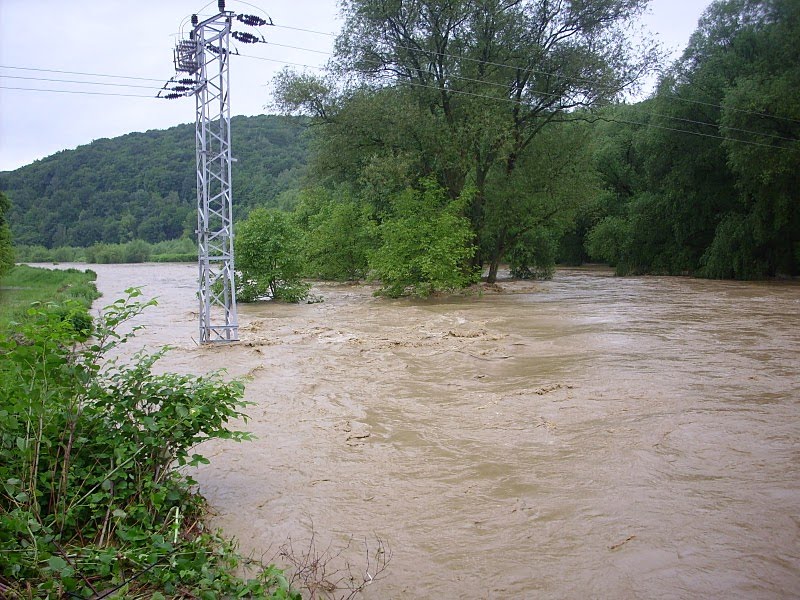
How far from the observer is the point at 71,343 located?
4770 mm

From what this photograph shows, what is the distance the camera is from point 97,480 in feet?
15.1

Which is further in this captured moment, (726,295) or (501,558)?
(726,295)

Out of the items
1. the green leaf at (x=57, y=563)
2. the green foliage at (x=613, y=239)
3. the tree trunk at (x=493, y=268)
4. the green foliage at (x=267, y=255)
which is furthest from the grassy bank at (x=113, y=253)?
the green leaf at (x=57, y=563)

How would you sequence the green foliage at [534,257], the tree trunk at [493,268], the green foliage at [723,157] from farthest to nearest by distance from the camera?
1. the green foliage at [534,257]
2. the tree trunk at [493,268]
3. the green foliage at [723,157]

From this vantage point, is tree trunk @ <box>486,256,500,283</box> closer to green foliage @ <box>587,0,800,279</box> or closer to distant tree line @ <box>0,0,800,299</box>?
distant tree line @ <box>0,0,800,299</box>

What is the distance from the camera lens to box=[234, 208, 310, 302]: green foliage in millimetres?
24594

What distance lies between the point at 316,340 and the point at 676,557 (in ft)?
39.2

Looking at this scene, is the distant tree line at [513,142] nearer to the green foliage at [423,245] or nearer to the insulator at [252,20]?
the green foliage at [423,245]

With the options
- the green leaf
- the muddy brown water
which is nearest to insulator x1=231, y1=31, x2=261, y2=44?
the muddy brown water

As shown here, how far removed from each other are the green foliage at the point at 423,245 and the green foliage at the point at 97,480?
60.7 ft

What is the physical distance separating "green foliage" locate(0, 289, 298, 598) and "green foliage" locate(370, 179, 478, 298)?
18.5 metres

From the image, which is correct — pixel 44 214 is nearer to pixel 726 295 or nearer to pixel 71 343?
pixel 726 295

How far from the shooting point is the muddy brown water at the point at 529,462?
→ 456cm

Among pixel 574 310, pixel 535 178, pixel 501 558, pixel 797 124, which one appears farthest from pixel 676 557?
pixel 797 124
